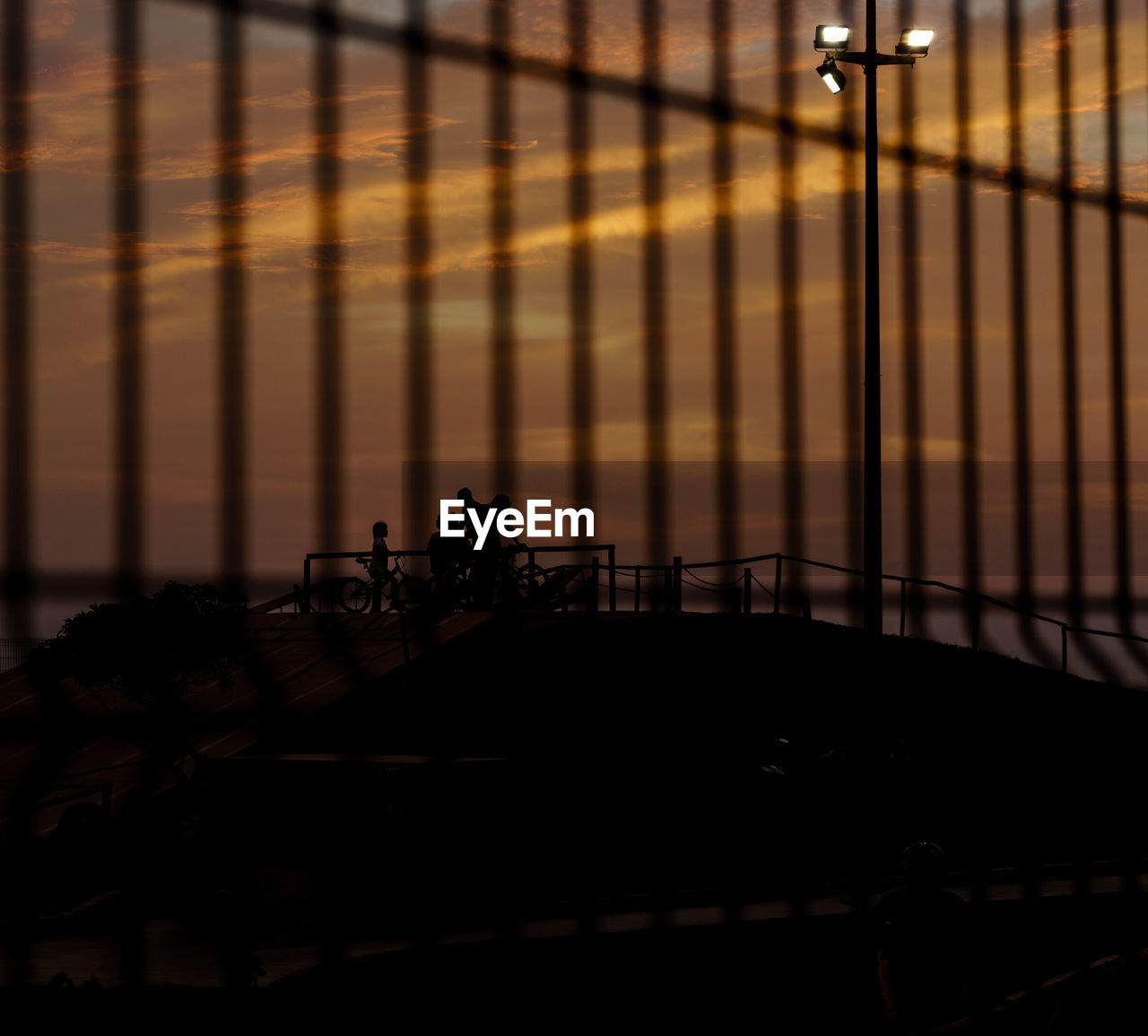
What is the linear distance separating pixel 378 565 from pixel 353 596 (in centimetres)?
98

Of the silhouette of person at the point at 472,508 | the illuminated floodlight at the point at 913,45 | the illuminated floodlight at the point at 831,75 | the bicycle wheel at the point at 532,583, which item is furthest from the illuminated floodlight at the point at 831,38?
the bicycle wheel at the point at 532,583

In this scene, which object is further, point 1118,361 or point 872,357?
point 872,357

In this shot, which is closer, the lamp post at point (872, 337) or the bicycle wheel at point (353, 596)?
the lamp post at point (872, 337)

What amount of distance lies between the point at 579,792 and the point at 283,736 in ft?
10.0

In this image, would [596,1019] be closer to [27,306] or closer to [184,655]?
[27,306]

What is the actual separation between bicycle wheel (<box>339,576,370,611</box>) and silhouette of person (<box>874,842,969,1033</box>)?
12.7 meters

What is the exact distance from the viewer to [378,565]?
693 inches

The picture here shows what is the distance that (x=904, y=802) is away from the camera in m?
13.2

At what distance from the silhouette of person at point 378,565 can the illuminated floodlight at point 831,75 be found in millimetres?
7967

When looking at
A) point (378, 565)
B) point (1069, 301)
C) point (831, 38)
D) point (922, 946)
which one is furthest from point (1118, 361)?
point (378, 565)

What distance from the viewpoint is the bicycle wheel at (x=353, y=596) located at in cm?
1816

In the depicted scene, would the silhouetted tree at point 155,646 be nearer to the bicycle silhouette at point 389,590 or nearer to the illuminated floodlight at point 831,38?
the bicycle silhouette at point 389,590

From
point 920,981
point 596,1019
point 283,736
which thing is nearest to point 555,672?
point 283,736

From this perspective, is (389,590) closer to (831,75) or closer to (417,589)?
(417,589)
